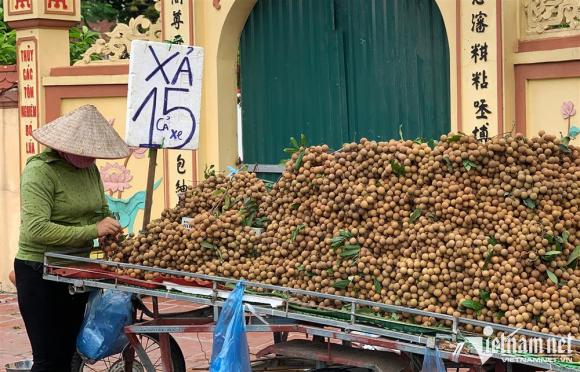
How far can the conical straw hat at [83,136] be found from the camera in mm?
5230

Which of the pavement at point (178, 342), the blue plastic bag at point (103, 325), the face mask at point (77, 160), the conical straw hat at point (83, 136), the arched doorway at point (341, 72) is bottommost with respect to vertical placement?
the pavement at point (178, 342)

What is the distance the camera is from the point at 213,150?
939 centimetres

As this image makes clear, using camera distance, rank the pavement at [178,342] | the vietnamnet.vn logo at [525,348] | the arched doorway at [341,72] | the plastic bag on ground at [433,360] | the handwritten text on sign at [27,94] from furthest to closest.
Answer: the handwritten text on sign at [27,94], the arched doorway at [341,72], the pavement at [178,342], the plastic bag on ground at [433,360], the vietnamnet.vn logo at [525,348]

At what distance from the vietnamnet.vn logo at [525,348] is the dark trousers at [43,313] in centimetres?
249

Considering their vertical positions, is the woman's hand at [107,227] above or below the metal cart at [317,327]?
above

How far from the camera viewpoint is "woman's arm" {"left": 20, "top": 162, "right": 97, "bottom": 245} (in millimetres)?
5133

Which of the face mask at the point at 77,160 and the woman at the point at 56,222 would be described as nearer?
the woman at the point at 56,222

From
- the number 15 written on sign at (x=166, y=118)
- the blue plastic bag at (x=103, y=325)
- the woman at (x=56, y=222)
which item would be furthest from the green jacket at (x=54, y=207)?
the number 15 written on sign at (x=166, y=118)

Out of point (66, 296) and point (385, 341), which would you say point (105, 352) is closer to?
point (66, 296)

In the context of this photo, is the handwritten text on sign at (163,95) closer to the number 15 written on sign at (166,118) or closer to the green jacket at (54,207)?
the number 15 written on sign at (166,118)

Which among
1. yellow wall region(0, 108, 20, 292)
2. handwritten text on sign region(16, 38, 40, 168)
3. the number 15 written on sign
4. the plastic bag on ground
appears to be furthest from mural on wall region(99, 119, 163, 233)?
the plastic bag on ground

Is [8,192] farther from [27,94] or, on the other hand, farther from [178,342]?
[178,342]

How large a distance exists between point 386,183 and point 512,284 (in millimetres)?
871

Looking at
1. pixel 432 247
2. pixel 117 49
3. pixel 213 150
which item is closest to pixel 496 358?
pixel 432 247
